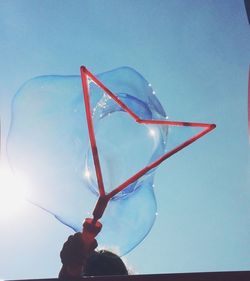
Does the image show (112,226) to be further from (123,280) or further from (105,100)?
(123,280)

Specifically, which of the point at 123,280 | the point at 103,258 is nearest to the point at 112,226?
the point at 103,258

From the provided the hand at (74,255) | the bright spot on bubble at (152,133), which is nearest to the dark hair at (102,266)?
the hand at (74,255)

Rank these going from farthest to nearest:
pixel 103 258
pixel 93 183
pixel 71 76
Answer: pixel 71 76, pixel 93 183, pixel 103 258

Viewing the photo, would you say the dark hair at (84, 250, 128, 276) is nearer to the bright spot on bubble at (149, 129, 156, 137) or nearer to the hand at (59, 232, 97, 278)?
the hand at (59, 232, 97, 278)

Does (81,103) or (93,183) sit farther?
(81,103)

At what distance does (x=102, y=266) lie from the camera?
245 cm

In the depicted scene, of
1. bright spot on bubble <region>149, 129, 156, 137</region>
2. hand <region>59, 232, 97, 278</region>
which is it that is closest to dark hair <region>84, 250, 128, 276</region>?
hand <region>59, 232, 97, 278</region>

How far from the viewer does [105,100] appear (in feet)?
12.5

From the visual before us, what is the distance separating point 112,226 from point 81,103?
132cm

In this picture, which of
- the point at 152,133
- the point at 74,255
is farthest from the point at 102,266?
the point at 152,133

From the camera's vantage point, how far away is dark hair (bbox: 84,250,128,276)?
2.44 meters

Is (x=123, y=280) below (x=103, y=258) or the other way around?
the other way around

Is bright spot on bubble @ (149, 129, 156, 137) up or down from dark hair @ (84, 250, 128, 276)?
up

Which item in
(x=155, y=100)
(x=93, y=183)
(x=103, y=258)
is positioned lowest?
(x=103, y=258)
